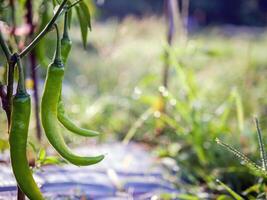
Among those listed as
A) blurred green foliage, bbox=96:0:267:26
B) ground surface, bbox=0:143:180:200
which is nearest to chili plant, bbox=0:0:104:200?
ground surface, bbox=0:143:180:200

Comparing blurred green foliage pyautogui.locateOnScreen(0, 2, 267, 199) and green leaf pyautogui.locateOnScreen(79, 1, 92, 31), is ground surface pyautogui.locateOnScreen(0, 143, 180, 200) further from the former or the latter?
green leaf pyautogui.locateOnScreen(79, 1, 92, 31)

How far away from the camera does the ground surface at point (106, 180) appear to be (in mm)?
1455

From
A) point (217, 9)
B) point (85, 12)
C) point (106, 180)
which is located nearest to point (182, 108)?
point (106, 180)

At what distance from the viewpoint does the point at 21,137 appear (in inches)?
31.6

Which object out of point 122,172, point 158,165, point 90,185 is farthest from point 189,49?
point 90,185

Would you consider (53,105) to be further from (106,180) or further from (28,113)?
(106,180)

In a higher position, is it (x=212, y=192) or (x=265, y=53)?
(x=212, y=192)

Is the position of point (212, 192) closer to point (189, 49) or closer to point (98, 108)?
point (189, 49)

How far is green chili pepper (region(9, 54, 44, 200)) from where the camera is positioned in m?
0.79

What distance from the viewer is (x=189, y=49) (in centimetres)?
234

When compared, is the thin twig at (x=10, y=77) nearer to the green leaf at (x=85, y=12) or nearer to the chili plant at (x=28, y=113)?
the chili plant at (x=28, y=113)

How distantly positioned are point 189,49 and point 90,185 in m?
0.92

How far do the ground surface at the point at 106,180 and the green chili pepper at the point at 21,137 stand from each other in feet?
1.52

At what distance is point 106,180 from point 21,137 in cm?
98
